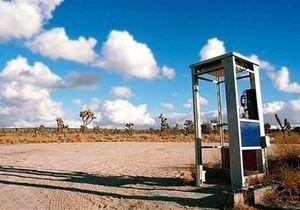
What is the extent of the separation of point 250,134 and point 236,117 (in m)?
0.83

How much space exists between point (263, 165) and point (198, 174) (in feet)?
6.19

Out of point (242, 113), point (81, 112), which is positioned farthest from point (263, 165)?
point (81, 112)

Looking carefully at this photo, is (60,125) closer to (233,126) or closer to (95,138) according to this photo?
(95,138)

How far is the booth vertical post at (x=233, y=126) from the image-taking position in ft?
32.0

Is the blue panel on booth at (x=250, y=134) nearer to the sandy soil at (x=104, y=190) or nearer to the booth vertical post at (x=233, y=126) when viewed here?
the booth vertical post at (x=233, y=126)

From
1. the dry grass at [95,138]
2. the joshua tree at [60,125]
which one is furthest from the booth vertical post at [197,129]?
the joshua tree at [60,125]

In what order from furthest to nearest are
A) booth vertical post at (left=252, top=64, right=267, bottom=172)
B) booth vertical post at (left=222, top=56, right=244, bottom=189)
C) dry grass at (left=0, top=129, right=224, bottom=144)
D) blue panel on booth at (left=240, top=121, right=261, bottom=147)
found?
dry grass at (left=0, top=129, right=224, bottom=144)
booth vertical post at (left=252, top=64, right=267, bottom=172)
blue panel on booth at (left=240, top=121, right=261, bottom=147)
booth vertical post at (left=222, top=56, right=244, bottom=189)

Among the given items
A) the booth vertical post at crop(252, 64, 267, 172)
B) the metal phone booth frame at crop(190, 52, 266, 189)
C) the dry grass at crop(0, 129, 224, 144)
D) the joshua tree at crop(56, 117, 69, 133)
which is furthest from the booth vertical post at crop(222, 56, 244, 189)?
the joshua tree at crop(56, 117, 69, 133)

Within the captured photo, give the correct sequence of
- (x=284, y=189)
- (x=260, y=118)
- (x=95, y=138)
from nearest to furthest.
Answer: (x=284, y=189), (x=260, y=118), (x=95, y=138)

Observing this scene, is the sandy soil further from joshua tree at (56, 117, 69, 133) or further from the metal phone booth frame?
joshua tree at (56, 117, 69, 133)

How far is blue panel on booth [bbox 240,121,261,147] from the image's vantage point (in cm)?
1017

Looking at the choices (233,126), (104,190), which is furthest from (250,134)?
(104,190)

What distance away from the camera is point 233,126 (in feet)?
32.9

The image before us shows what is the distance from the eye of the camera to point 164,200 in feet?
29.6
